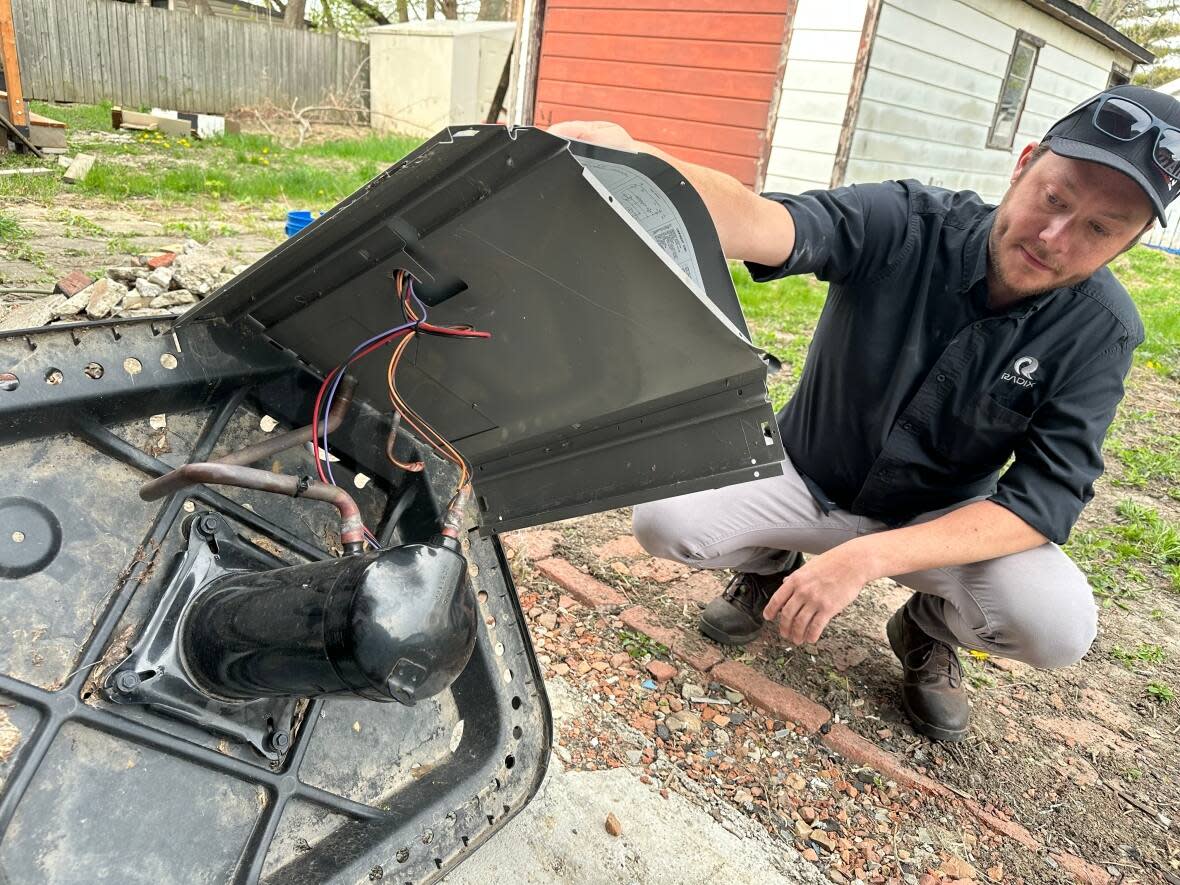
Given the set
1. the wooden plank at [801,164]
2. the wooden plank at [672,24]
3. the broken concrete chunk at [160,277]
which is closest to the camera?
the broken concrete chunk at [160,277]

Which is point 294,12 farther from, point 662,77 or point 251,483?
point 251,483

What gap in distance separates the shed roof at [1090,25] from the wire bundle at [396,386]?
36.1 ft

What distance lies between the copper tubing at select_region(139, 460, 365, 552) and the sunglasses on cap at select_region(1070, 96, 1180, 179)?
1.83 metres

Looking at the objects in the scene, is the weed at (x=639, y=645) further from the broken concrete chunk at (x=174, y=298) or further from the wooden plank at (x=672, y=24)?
the wooden plank at (x=672, y=24)

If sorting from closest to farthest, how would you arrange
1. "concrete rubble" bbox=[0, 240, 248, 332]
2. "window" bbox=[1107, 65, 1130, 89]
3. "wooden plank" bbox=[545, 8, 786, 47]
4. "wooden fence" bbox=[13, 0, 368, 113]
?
"concrete rubble" bbox=[0, 240, 248, 332], "wooden plank" bbox=[545, 8, 786, 47], "window" bbox=[1107, 65, 1130, 89], "wooden fence" bbox=[13, 0, 368, 113]

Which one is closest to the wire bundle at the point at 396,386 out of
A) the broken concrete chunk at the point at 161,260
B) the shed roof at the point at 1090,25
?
the broken concrete chunk at the point at 161,260

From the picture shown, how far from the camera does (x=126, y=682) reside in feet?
3.90

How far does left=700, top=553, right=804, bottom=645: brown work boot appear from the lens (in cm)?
252

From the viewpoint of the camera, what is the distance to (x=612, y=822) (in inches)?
73.7

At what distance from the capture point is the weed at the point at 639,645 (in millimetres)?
2443

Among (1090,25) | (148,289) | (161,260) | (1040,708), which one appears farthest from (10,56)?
(1090,25)

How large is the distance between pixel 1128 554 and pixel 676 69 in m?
6.94

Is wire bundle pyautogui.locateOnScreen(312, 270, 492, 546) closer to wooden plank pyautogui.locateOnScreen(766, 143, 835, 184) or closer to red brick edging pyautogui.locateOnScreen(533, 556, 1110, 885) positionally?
red brick edging pyautogui.locateOnScreen(533, 556, 1110, 885)

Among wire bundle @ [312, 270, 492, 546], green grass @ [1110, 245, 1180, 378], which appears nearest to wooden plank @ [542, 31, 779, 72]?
green grass @ [1110, 245, 1180, 378]
